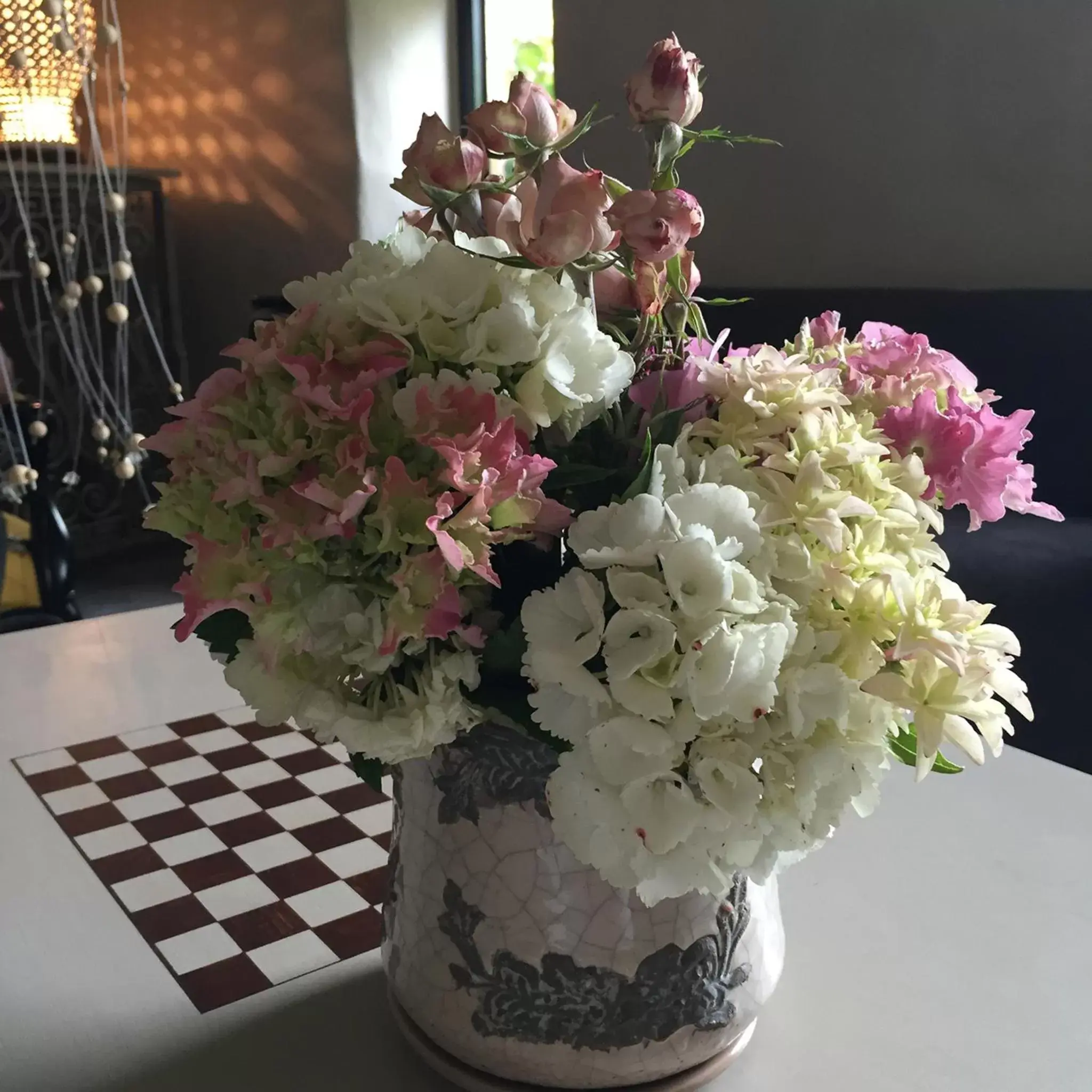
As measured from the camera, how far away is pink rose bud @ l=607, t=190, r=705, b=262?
16.9 inches

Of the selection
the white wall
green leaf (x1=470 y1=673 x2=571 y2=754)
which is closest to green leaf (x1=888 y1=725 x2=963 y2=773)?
green leaf (x1=470 y1=673 x2=571 y2=754)

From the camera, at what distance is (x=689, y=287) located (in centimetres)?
49

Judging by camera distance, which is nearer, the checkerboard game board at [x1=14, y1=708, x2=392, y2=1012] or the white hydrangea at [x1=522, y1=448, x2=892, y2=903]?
the white hydrangea at [x1=522, y1=448, x2=892, y2=903]

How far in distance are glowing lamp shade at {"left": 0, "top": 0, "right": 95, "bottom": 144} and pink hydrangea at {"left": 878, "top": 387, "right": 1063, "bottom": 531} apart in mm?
1804

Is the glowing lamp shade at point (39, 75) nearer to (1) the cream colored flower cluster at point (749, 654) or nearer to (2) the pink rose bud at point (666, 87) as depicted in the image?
(2) the pink rose bud at point (666, 87)

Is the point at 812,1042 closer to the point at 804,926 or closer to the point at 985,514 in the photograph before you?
the point at 804,926

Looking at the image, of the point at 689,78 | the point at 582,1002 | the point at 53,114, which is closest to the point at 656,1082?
the point at 582,1002

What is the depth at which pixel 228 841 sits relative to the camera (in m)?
0.76

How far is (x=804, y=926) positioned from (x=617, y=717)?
1.13ft

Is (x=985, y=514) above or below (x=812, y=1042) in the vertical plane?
above

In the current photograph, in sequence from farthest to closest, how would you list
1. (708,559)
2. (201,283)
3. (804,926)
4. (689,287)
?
(201,283)
(804,926)
(689,287)
(708,559)

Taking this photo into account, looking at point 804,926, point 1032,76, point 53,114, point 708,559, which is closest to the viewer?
point 708,559

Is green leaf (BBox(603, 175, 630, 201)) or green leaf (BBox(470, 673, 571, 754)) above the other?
green leaf (BBox(603, 175, 630, 201))

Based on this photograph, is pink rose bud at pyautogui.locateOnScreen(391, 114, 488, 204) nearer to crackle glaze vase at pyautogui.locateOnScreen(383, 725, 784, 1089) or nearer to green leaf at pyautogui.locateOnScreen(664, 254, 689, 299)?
green leaf at pyautogui.locateOnScreen(664, 254, 689, 299)
